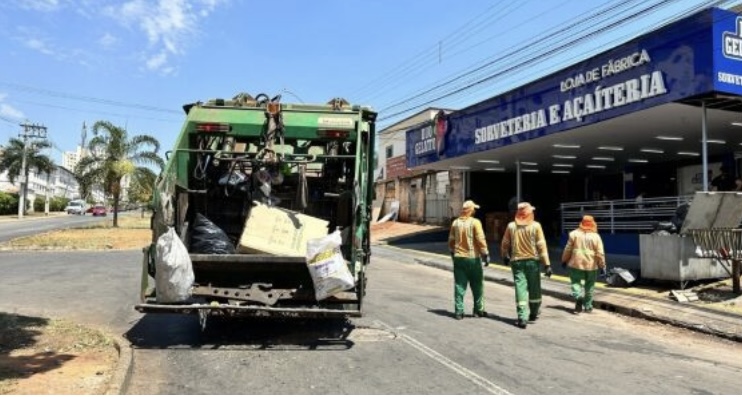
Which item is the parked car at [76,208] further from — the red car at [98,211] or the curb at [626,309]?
the curb at [626,309]

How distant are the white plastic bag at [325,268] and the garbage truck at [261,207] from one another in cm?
2

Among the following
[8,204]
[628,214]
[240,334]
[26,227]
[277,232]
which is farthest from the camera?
[8,204]

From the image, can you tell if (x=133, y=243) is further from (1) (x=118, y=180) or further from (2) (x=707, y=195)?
(2) (x=707, y=195)

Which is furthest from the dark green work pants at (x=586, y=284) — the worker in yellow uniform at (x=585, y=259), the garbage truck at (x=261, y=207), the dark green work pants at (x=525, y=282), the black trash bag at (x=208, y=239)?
the black trash bag at (x=208, y=239)

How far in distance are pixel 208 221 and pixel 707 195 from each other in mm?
8667

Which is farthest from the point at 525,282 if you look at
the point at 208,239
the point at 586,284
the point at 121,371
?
the point at 121,371

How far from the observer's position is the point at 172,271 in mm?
7102

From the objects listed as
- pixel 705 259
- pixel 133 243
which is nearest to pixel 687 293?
pixel 705 259

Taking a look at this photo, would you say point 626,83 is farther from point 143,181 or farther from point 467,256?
point 143,181

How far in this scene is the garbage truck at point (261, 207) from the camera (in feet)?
24.0

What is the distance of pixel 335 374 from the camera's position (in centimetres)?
623

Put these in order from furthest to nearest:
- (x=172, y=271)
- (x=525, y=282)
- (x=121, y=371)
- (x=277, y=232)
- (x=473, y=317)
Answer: (x=473, y=317), (x=525, y=282), (x=277, y=232), (x=172, y=271), (x=121, y=371)

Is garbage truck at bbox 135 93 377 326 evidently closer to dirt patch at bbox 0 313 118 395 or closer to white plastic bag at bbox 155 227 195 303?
white plastic bag at bbox 155 227 195 303

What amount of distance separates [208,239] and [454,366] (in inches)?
130
